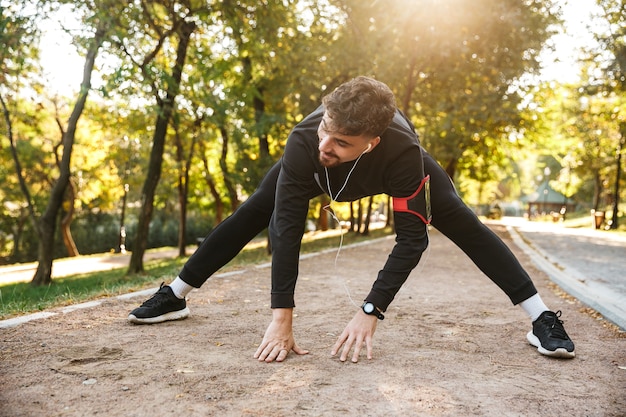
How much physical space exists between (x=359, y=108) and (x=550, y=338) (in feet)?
6.35

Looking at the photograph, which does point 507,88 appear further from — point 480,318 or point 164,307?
point 164,307

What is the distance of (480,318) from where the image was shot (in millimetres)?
4625

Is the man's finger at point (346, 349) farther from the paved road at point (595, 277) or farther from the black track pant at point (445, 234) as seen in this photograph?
the paved road at point (595, 277)

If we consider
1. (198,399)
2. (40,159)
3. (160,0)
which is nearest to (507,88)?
(160,0)

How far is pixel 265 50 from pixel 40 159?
64.9 ft

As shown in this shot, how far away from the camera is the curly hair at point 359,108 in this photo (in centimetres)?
267

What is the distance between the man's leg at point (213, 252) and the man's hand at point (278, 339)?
3.10ft

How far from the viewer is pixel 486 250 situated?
12.1 ft

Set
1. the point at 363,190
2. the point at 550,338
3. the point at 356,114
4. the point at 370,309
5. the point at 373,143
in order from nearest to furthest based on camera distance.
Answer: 1. the point at 356,114
2. the point at 373,143
3. the point at 370,309
4. the point at 363,190
5. the point at 550,338

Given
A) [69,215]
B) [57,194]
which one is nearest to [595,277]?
[57,194]

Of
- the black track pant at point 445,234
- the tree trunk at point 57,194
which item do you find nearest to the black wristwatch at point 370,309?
the black track pant at point 445,234

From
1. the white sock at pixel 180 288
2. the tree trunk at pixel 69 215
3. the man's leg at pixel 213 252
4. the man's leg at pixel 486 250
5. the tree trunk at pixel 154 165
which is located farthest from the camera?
the tree trunk at pixel 69 215

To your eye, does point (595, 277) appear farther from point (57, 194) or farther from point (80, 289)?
point (57, 194)

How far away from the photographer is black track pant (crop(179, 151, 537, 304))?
355 centimetres
